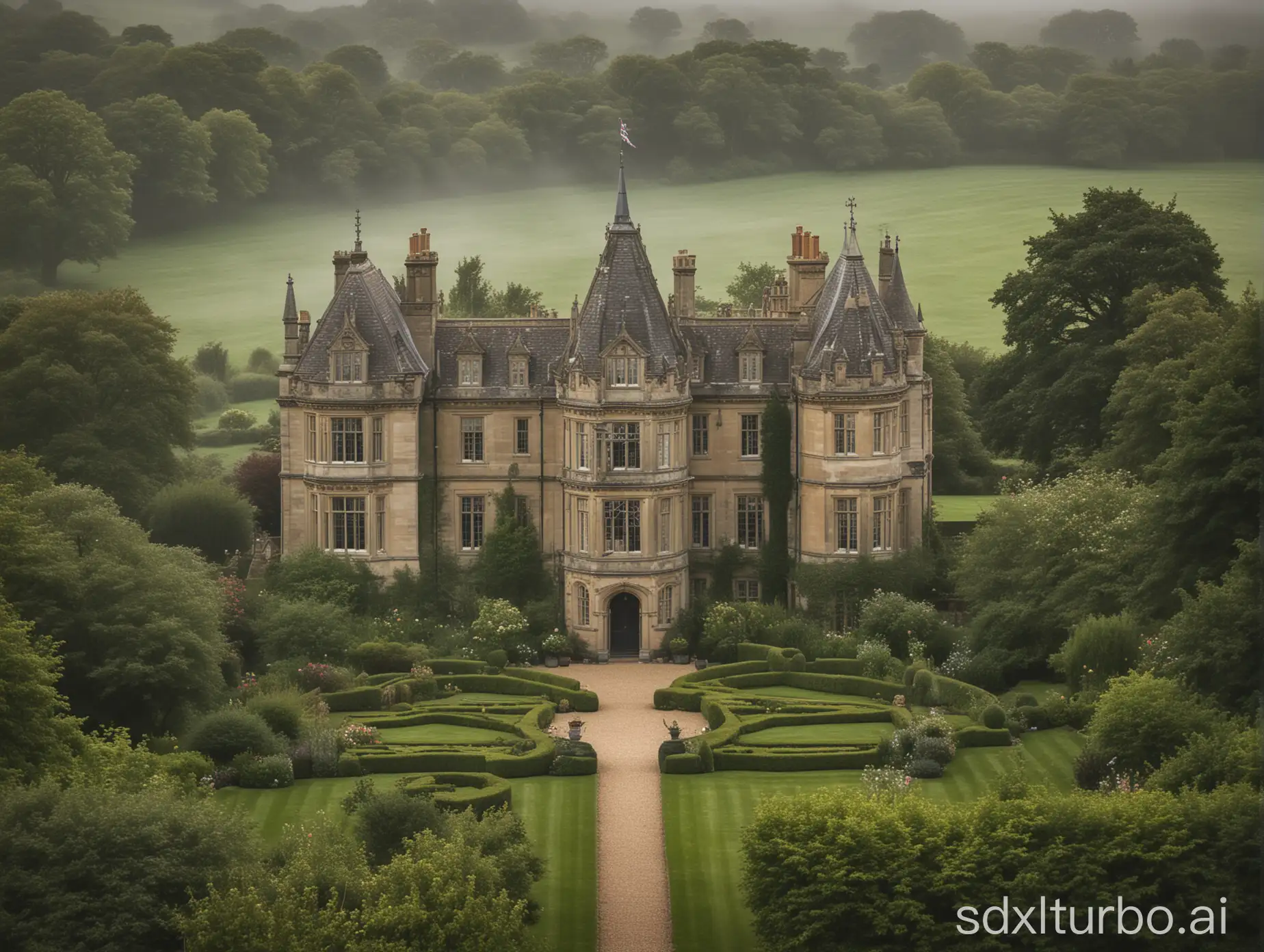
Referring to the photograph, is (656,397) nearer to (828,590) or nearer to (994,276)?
(828,590)

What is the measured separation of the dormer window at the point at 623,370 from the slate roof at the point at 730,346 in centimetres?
326

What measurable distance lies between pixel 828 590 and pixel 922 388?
823cm

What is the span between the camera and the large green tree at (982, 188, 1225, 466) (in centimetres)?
9544

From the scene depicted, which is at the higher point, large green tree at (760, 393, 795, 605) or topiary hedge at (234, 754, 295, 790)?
large green tree at (760, 393, 795, 605)

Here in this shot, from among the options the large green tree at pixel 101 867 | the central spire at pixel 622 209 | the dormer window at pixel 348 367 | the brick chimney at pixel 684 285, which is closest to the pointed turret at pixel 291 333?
the dormer window at pixel 348 367

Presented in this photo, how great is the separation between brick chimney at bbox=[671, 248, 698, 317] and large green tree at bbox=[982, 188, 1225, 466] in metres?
14.9

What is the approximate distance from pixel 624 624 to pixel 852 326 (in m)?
11.8

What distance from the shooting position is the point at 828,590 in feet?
277

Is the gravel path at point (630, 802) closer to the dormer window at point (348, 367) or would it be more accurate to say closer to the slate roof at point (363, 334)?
the slate roof at point (363, 334)

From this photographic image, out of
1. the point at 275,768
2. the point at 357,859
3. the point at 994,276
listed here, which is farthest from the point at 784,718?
the point at 994,276

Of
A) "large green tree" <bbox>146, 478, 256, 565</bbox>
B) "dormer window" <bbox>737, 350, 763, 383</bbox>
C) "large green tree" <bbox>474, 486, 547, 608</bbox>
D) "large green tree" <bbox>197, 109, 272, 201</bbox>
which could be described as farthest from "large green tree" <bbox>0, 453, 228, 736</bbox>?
"large green tree" <bbox>197, 109, 272, 201</bbox>

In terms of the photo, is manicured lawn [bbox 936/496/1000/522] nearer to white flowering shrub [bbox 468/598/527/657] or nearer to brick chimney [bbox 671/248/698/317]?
Result: brick chimney [bbox 671/248/698/317]

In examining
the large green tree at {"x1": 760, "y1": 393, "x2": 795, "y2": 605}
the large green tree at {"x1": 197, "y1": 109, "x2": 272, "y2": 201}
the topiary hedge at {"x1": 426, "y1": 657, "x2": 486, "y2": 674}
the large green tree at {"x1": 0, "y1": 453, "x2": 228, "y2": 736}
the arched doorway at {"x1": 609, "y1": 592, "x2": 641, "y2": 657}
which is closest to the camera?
the large green tree at {"x1": 0, "y1": 453, "x2": 228, "y2": 736}

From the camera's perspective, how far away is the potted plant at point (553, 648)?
83.8 meters
